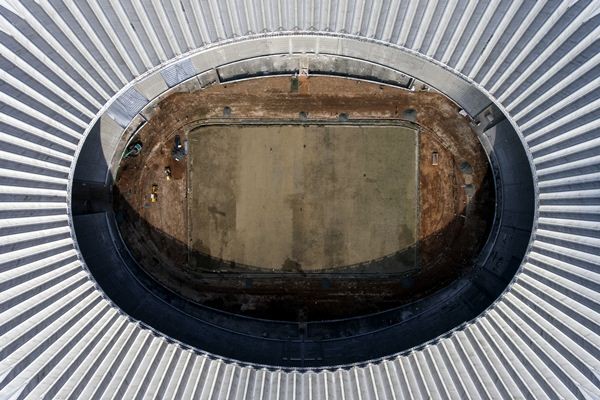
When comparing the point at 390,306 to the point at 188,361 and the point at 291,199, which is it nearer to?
the point at 291,199

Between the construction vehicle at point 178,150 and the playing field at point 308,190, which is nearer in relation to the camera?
the construction vehicle at point 178,150

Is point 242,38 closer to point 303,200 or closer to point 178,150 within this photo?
point 178,150

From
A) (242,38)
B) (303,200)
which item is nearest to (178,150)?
(242,38)

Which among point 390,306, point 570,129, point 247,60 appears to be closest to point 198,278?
point 390,306

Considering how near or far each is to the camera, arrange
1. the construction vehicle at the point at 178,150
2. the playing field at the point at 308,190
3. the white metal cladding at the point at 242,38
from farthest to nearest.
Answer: the playing field at the point at 308,190 < the construction vehicle at the point at 178,150 < the white metal cladding at the point at 242,38

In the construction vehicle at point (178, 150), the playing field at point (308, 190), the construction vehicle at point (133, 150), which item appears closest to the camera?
the construction vehicle at point (133, 150)

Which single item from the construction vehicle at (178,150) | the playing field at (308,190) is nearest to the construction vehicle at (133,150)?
the construction vehicle at (178,150)

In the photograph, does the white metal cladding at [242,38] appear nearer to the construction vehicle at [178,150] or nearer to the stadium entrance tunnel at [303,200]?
the stadium entrance tunnel at [303,200]
